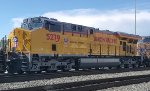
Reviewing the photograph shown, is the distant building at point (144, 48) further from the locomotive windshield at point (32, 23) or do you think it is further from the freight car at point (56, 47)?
the locomotive windshield at point (32, 23)

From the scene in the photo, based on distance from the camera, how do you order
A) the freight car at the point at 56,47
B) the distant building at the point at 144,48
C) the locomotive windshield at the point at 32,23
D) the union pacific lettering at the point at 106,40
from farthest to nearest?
the distant building at the point at 144,48 < the union pacific lettering at the point at 106,40 < the locomotive windshield at the point at 32,23 < the freight car at the point at 56,47

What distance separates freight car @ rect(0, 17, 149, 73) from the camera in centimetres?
1930

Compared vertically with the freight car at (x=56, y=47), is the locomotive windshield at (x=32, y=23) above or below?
above

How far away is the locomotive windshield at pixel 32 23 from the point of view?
20531 mm

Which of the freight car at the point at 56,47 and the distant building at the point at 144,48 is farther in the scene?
the distant building at the point at 144,48

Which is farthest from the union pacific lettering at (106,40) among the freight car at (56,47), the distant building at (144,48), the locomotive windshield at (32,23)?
the locomotive windshield at (32,23)

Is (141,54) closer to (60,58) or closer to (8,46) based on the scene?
(60,58)

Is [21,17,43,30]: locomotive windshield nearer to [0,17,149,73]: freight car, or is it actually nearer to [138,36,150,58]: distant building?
[0,17,149,73]: freight car

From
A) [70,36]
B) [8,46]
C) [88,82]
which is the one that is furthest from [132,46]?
[88,82]

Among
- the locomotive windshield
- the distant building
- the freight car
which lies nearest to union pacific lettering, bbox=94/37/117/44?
the freight car

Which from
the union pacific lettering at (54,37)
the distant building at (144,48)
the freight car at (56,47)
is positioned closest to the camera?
the freight car at (56,47)

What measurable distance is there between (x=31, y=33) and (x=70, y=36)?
12.8 ft

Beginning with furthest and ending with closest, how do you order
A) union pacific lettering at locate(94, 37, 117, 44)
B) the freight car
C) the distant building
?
the distant building
union pacific lettering at locate(94, 37, 117, 44)
the freight car

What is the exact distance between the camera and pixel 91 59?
24.5 meters
